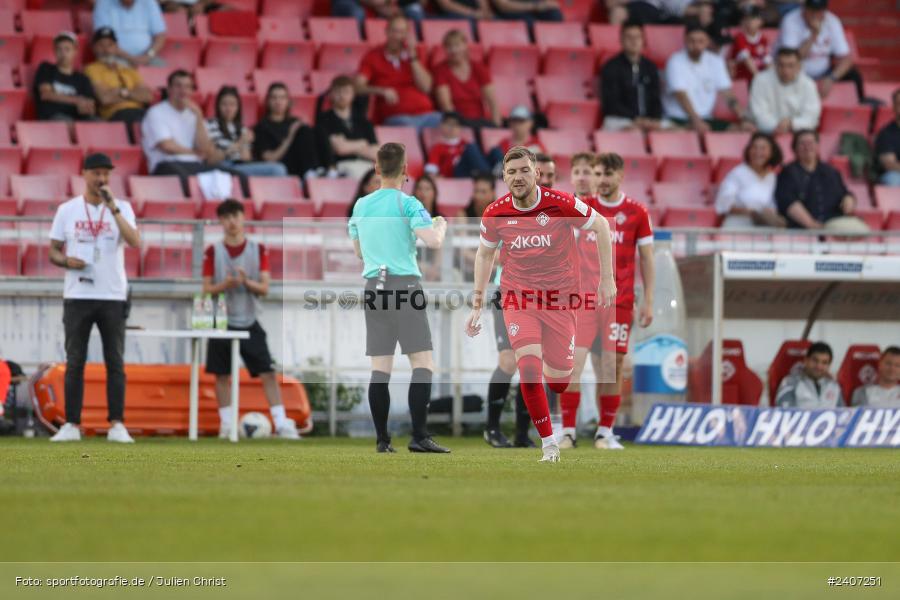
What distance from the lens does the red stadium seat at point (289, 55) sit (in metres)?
18.0

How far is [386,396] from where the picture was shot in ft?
33.4

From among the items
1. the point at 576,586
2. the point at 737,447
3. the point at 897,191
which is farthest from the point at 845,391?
the point at 576,586

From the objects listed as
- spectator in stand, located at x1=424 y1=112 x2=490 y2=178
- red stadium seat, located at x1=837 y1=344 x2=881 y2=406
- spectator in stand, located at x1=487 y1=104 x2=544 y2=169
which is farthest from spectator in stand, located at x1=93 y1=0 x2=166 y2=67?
red stadium seat, located at x1=837 y1=344 x2=881 y2=406

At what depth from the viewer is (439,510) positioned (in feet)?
19.9

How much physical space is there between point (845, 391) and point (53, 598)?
11.7 metres

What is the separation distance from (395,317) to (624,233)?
241 cm

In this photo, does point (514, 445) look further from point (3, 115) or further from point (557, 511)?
point (3, 115)

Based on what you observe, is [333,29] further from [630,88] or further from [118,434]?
[118,434]

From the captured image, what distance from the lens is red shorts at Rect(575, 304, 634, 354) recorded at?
11.6 meters

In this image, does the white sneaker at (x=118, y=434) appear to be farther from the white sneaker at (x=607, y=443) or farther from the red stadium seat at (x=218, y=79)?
the red stadium seat at (x=218, y=79)

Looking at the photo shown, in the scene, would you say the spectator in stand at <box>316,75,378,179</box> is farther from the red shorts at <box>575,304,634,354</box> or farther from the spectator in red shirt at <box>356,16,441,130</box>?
the red shorts at <box>575,304,634,354</box>

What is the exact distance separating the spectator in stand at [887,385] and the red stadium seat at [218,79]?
7730 mm

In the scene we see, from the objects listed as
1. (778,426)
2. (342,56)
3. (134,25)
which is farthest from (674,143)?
(134,25)

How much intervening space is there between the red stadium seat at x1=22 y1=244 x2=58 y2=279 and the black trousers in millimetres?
2108
